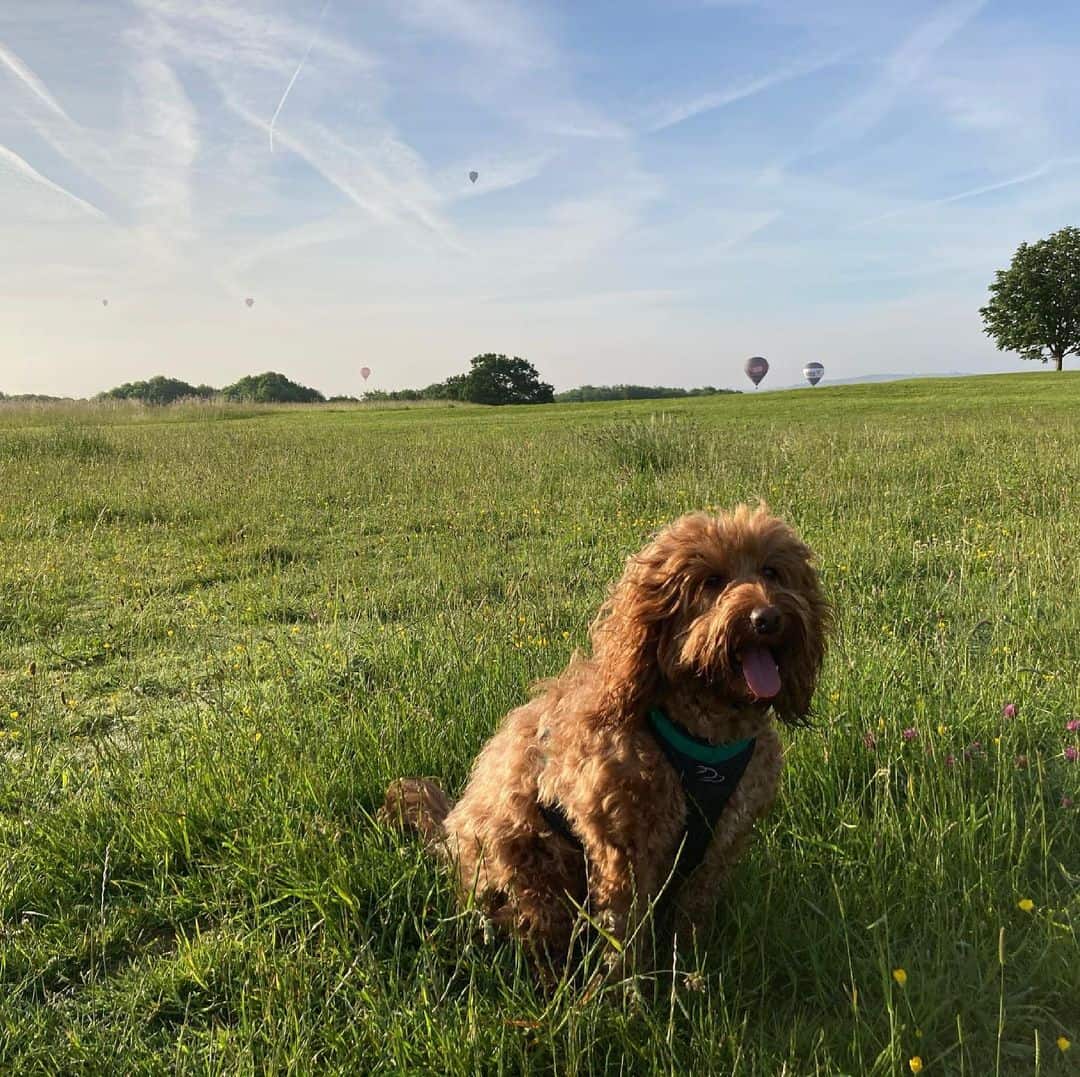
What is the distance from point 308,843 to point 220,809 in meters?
0.63

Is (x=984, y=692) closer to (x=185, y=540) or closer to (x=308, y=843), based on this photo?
(x=308, y=843)

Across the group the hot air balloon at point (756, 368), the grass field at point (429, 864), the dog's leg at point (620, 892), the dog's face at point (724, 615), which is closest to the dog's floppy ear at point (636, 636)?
the dog's face at point (724, 615)

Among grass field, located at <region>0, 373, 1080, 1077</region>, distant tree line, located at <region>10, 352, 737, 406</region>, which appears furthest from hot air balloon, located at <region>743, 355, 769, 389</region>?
grass field, located at <region>0, 373, 1080, 1077</region>

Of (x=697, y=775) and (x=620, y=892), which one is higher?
(x=697, y=775)

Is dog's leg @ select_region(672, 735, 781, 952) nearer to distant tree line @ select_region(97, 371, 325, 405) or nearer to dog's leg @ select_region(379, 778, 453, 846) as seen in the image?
dog's leg @ select_region(379, 778, 453, 846)

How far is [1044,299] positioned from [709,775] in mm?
82503

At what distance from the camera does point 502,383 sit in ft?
254

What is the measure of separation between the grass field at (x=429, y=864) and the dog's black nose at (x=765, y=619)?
2.98ft

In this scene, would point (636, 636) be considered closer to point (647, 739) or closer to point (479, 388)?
point (647, 739)

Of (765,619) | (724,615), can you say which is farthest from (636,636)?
(765,619)

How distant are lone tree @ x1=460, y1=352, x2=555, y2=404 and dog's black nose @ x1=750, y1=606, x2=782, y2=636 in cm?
7334

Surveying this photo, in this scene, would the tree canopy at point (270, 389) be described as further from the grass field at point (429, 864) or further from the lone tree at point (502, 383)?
the grass field at point (429, 864)

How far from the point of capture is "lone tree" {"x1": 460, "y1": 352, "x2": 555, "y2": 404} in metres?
75.9

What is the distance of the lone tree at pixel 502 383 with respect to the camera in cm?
7588
